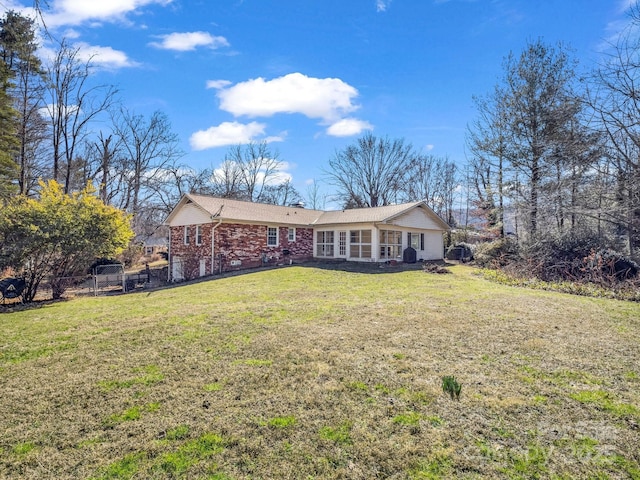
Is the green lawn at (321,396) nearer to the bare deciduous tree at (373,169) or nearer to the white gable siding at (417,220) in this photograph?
the white gable siding at (417,220)

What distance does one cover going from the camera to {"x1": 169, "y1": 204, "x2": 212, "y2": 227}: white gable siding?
17.8 metres

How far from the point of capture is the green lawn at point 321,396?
8.83 ft

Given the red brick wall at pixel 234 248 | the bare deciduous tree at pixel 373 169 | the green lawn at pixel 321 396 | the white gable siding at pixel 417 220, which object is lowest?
the green lawn at pixel 321 396

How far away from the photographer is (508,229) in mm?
20844

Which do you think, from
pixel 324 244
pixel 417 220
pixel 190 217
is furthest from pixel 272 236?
pixel 417 220

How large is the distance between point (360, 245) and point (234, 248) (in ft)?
22.6

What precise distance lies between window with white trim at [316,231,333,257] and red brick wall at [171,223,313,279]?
136cm

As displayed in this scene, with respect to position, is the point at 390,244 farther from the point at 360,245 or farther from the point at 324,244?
the point at 324,244

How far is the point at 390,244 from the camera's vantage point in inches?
770

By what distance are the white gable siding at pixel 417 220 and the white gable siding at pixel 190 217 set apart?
10.00 meters

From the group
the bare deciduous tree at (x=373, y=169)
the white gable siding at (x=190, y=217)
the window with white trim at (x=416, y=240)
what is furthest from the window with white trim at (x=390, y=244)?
the bare deciduous tree at (x=373, y=169)

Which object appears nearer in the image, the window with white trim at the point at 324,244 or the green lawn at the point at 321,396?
the green lawn at the point at 321,396

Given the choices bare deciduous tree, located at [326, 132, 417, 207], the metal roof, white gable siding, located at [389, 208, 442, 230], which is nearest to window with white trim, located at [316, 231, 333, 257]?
the metal roof

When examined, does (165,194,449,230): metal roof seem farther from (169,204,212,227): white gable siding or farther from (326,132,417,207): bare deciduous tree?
(326,132,417,207): bare deciduous tree
